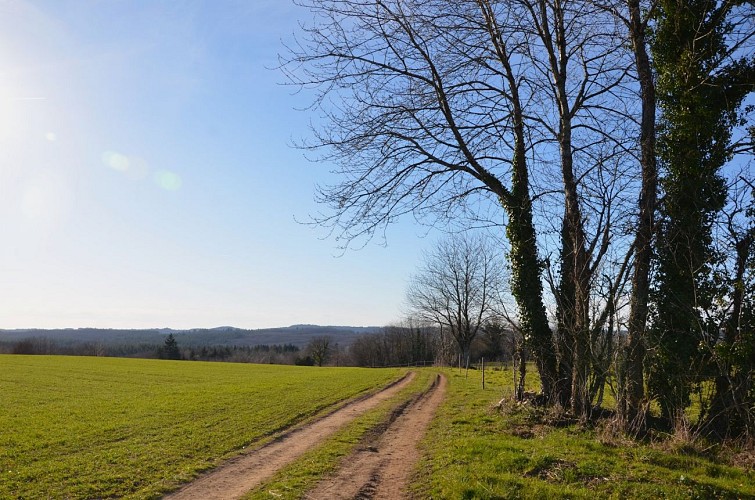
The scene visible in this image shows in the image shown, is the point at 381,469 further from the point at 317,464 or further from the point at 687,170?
the point at 687,170

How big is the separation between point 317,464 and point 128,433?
274 inches

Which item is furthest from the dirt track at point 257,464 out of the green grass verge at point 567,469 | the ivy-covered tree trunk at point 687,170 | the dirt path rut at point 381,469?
the ivy-covered tree trunk at point 687,170

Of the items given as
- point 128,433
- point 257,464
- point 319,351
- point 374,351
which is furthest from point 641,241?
point 374,351

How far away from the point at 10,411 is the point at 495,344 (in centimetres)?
6199

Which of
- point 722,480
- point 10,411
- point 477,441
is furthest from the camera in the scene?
point 10,411

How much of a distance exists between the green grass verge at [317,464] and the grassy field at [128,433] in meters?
1.66

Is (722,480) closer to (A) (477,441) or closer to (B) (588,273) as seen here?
(A) (477,441)

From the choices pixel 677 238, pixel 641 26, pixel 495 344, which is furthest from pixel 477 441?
pixel 495 344

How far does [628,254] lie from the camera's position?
11.0 metres

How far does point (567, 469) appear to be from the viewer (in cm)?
766

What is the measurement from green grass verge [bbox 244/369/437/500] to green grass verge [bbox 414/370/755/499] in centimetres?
166

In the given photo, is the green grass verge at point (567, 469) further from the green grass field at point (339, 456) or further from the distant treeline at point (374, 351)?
the distant treeline at point (374, 351)

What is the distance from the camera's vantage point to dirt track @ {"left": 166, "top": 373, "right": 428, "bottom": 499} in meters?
8.13

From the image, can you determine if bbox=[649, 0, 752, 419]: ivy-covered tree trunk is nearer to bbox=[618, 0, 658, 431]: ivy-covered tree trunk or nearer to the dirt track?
bbox=[618, 0, 658, 431]: ivy-covered tree trunk
